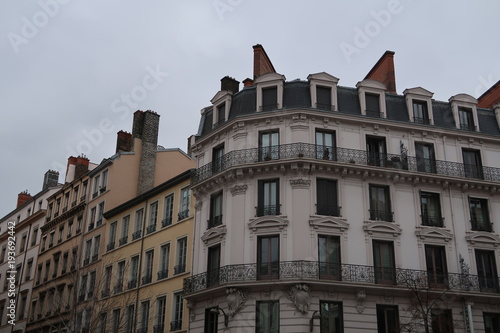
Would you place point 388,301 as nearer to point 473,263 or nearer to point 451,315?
point 451,315

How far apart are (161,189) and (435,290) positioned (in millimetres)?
15241

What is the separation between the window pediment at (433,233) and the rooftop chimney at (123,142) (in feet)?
72.1

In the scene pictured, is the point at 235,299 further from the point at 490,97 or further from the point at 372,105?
the point at 490,97

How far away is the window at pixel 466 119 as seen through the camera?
29.0m

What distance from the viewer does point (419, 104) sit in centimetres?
2888

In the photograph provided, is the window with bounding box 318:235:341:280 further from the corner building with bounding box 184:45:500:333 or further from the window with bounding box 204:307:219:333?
the window with bounding box 204:307:219:333

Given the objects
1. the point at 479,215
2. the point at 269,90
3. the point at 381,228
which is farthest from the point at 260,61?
the point at 479,215

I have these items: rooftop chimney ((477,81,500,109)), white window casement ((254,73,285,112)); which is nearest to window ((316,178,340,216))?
white window casement ((254,73,285,112))

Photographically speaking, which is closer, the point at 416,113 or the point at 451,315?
the point at 451,315

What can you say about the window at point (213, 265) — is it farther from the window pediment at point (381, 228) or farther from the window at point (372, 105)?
the window at point (372, 105)

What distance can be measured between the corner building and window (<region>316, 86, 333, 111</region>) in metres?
0.06

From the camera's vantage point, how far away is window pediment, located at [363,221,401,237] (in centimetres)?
2547

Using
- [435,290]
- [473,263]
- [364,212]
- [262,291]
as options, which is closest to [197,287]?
[262,291]

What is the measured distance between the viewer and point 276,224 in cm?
2508
